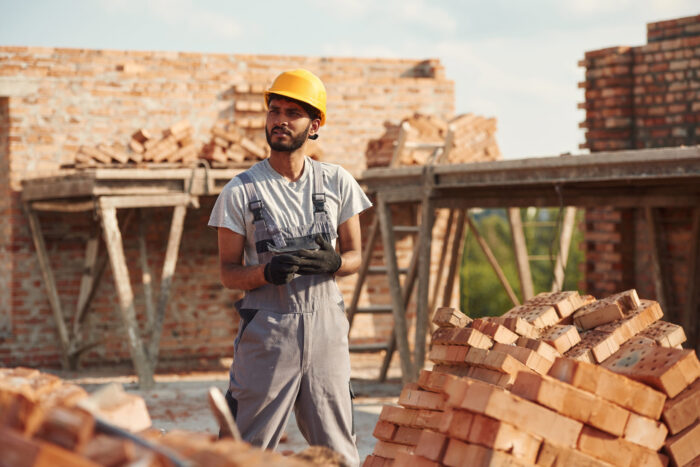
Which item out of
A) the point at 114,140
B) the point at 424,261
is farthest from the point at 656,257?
the point at 114,140

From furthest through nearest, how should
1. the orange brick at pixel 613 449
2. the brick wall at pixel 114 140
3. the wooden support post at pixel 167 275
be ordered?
the brick wall at pixel 114 140, the wooden support post at pixel 167 275, the orange brick at pixel 613 449

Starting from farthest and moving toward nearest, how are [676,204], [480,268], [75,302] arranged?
1. [480,268]
2. [75,302]
3. [676,204]

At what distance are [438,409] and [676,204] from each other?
406cm

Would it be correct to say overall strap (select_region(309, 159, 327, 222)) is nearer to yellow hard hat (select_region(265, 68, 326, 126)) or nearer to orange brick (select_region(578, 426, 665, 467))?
yellow hard hat (select_region(265, 68, 326, 126))

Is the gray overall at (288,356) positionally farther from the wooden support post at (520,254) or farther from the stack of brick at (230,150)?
the stack of brick at (230,150)

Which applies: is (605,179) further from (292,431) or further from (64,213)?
(64,213)

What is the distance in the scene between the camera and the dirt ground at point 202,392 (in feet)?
26.6

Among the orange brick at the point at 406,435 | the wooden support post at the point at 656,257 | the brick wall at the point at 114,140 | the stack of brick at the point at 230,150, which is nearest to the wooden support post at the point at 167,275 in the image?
the stack of brick at the point at 230,150

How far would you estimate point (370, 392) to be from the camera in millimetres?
10203

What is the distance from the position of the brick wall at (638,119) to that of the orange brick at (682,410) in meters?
4.92

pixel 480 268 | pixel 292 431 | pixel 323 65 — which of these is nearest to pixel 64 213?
pixel 323 65

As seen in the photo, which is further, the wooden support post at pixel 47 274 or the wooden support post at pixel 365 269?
the wooden support post at pixel 47 274

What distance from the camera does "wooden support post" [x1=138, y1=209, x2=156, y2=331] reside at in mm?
10883

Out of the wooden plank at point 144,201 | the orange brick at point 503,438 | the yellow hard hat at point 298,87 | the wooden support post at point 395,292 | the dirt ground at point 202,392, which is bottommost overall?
the dirt ground at point 202,392
